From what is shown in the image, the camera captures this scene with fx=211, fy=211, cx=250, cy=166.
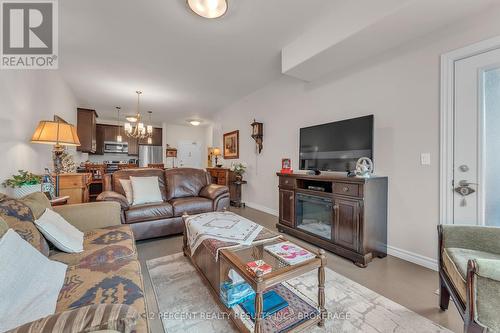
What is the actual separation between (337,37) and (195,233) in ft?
7.84

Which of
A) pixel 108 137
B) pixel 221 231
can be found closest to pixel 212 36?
pixel 221 231

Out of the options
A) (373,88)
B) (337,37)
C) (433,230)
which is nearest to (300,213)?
(433,230)

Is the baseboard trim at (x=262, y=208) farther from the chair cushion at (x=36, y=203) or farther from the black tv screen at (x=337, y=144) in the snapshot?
the chair cushion at (x=36, y=203)

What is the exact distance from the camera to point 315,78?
3139mm

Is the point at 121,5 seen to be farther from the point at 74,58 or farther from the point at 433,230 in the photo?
the point at 433,230

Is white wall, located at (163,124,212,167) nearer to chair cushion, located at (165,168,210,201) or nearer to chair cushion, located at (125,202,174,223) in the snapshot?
chair cushion, located at (165,168,210,201)

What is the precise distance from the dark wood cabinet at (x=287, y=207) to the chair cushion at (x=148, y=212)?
1600mm

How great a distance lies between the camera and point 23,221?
4.28ft

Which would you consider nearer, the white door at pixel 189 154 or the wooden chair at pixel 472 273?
the wooden chair at pixel 472 273

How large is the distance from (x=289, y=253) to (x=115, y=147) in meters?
7.71

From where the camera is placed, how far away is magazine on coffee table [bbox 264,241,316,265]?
4.46 ft

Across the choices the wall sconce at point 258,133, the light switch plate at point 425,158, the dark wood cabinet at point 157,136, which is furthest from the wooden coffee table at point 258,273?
the dark wood cabinet at point 157,136

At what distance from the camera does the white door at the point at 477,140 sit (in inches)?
68.5

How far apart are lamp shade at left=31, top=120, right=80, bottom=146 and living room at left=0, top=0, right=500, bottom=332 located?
32mm
